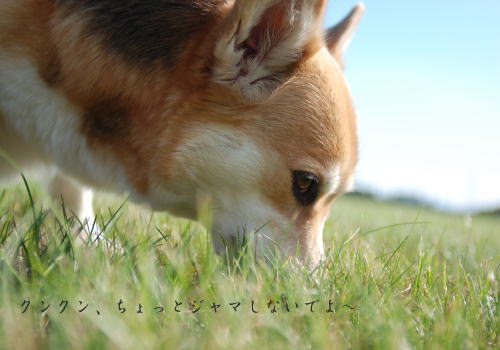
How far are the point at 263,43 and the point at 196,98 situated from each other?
0.40m

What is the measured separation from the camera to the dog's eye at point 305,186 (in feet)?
8.07

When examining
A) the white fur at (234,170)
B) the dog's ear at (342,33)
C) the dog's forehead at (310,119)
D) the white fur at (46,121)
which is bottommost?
the white fur at (46,121)

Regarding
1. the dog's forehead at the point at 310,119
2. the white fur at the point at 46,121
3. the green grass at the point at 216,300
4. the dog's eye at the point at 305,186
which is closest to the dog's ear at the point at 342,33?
the dog's forehead at the point at 310,119

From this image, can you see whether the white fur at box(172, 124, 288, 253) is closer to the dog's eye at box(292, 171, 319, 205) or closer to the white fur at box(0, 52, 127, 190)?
the dog's eye at box(292, 171, 319, 205)

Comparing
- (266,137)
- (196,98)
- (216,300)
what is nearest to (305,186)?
(266,137)

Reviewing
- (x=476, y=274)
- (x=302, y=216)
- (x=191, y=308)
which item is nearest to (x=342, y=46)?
(x=302, y=216)

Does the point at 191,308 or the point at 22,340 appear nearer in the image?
the point at 22,340

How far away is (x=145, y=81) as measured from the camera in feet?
8.16

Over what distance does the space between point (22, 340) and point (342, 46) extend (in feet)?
8.85

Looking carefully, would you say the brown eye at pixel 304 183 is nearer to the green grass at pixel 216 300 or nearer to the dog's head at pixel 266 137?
the dog's head at pixel 266 137

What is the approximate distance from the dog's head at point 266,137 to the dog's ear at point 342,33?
74 cm

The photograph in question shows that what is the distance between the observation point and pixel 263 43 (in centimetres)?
249

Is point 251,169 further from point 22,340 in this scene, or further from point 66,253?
point 22,340

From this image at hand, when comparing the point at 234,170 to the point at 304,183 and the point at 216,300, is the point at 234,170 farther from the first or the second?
the point at 216,300
